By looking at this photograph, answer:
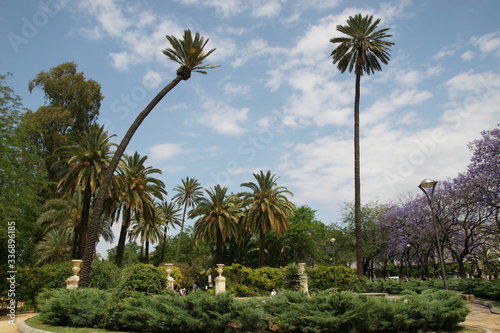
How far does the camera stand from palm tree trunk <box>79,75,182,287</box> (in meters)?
16.5

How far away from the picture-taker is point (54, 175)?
128 feet

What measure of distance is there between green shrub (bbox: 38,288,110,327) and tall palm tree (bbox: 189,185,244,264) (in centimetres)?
2392

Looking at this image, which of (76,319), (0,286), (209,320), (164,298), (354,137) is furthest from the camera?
(354,137)

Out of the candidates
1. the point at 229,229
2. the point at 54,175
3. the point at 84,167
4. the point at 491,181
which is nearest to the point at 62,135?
the point at 54,175

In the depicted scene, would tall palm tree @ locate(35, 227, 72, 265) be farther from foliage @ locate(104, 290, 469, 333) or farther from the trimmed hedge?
foliage @ locate(104, 290, 469, 333)

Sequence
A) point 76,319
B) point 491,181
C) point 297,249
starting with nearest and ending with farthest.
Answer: point 76,319 < point 491,181 < point 297,249

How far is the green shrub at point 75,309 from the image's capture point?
11.3 metres

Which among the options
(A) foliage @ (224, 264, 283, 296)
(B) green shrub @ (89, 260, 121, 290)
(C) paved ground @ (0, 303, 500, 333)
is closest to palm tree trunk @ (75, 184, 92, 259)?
(B) green shrub @ (89, 260, 121, 290)

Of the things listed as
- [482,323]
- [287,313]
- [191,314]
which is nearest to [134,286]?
[191,314]

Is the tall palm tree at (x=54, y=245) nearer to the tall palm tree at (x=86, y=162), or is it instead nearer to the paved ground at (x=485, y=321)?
the tall palm tree at (x=86, y=162)

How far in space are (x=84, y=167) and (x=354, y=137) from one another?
20507 mm

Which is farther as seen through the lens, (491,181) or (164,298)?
(491,181)

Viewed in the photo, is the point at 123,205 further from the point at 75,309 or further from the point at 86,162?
the point at 75,309

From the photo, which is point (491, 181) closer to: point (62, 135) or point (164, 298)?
point (164, 298)
